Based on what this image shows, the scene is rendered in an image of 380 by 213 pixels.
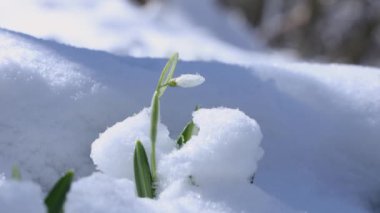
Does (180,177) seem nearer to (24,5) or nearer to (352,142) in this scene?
(352,142)

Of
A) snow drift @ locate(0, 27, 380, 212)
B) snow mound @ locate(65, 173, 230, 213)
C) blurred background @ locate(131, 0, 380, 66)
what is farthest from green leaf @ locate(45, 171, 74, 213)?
blurred background @ locate(131, 0, 380, 66)

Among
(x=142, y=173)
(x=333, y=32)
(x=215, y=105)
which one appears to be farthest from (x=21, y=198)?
(x=333, y=32)

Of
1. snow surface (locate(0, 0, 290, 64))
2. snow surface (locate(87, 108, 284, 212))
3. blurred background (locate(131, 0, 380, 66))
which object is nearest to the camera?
snow surface (locate(87, 108, 284, 212))

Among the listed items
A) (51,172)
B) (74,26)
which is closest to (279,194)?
(51,172)

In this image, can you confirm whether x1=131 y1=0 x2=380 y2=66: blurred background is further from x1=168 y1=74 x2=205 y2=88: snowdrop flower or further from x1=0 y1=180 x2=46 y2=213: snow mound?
x1=0 y1=180 x2=46 y2=213: snow mound

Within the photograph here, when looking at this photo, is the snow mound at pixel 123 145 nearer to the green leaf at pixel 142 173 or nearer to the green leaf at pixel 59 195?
the green leaf at pixel 142 173

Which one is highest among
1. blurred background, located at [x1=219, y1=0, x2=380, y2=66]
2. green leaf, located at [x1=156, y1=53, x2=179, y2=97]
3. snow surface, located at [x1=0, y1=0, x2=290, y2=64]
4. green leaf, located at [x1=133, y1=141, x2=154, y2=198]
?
green leaf, located at [x1=156, y1=53, x2=179, y2=97]
